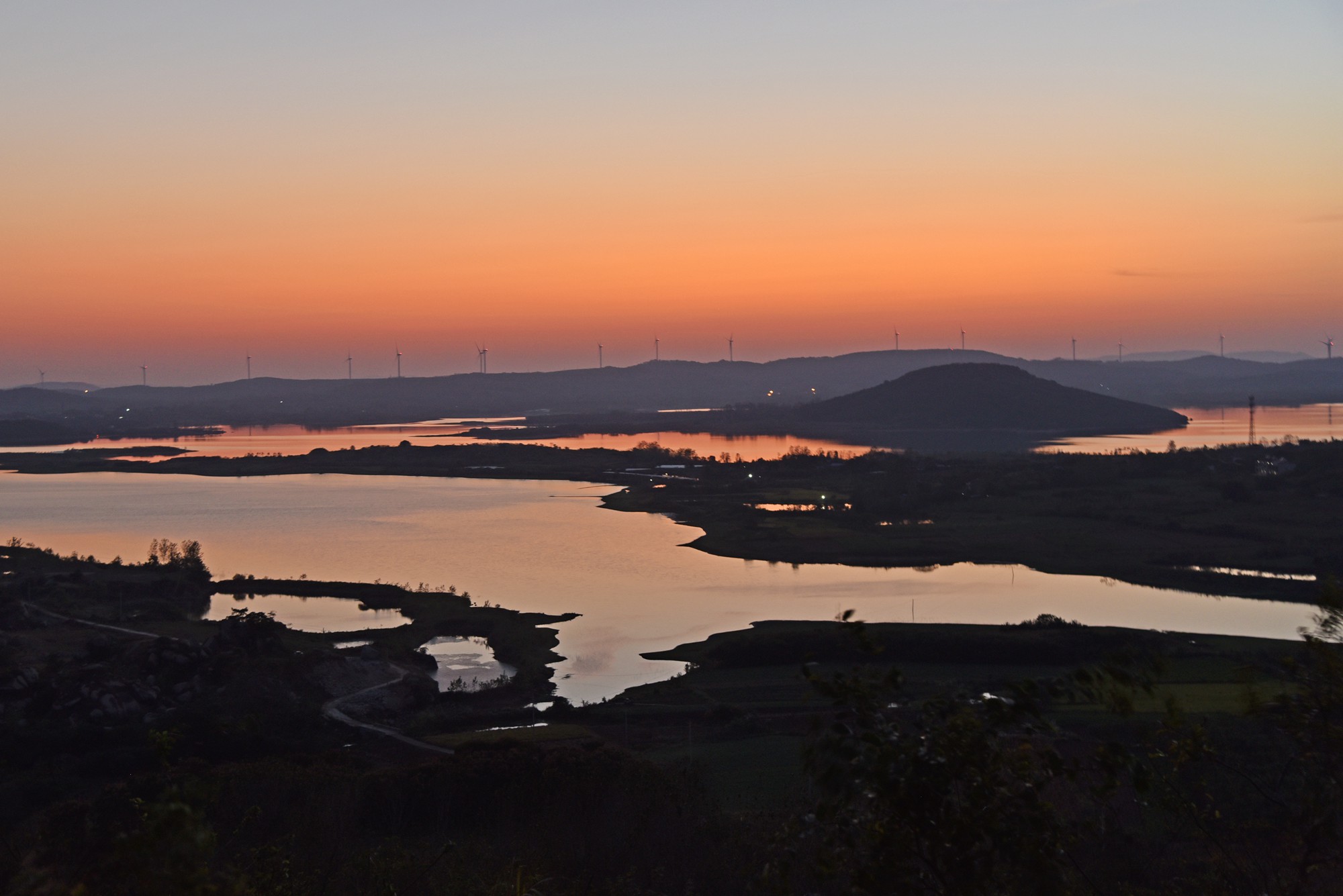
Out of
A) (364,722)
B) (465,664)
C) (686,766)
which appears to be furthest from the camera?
(465,664)

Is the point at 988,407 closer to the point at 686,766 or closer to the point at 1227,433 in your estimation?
the point at 1227,433

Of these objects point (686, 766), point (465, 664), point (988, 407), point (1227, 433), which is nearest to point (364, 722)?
point (465, 664)

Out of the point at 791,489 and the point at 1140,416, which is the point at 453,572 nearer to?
the point at 791,489

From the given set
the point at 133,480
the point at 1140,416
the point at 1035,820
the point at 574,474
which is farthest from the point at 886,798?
the point at 1140,416

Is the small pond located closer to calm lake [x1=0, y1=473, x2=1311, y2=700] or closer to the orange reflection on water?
calm lake [x1=0, y1=473, x2=1311, y2=700]

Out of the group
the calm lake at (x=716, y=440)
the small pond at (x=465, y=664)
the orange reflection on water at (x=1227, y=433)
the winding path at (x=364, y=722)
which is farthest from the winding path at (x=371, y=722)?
the orange reflection on water at (x=1227, y=433)

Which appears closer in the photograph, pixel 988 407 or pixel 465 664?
pixel 465 664

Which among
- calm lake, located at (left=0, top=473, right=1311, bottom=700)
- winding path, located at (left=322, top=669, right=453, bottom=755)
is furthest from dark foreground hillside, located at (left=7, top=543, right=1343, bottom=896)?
calm lake, located at (left=0, top=473, right=1311, bottom=700)
